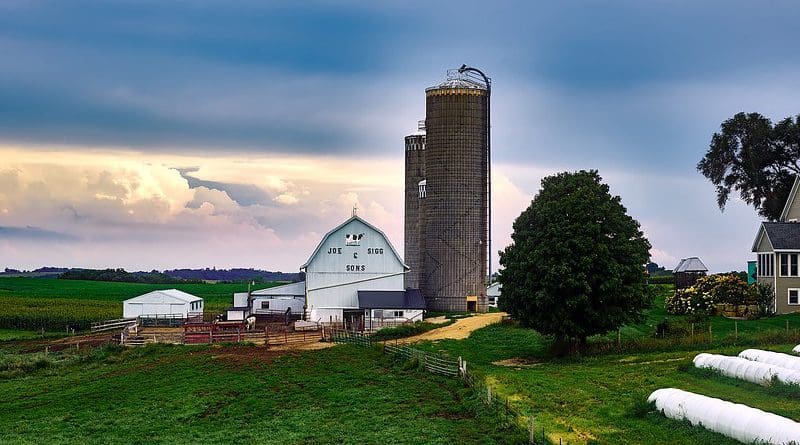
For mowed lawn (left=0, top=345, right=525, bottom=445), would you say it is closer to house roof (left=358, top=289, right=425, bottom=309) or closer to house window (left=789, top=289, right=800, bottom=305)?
A: house roof (left=358, top=289, right=425, bottom=309)

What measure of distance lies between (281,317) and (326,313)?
359 centimetres

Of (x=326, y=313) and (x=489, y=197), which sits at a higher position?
(x=489, y=197)

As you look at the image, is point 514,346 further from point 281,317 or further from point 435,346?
point 281,317

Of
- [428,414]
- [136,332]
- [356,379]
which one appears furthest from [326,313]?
[428,414]

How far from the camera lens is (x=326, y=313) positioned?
62.6 meters

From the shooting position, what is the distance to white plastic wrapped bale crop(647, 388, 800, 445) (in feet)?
72.5

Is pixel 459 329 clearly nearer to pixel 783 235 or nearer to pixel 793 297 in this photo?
pixel 793 297

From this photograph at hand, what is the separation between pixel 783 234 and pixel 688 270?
2306 centimetres

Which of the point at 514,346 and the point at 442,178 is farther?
the point at 442,178

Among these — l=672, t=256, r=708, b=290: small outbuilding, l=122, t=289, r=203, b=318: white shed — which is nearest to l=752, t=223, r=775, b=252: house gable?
l=672, t=256, r=708, b=290: small outbuilding

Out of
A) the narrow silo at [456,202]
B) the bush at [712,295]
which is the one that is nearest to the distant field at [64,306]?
the narrow silo at [456,202]

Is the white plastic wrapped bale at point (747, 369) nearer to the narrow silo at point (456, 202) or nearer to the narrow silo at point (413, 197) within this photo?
the narrow silo at point (456, 202)

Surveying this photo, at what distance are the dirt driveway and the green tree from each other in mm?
9398

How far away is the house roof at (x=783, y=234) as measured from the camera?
56.2 m
